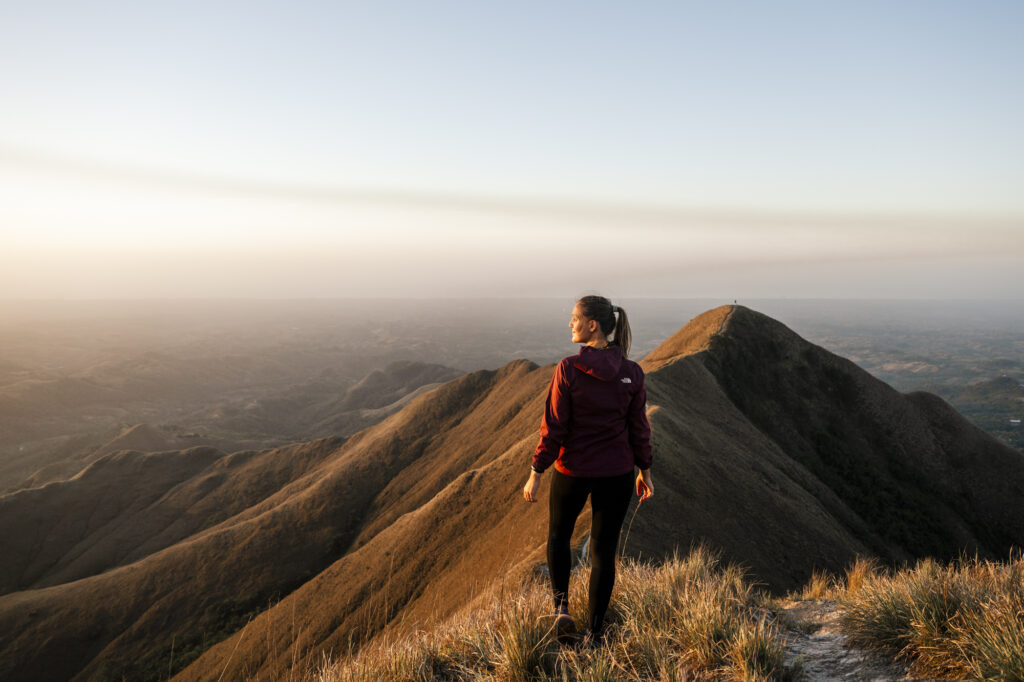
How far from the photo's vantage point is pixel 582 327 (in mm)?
3734

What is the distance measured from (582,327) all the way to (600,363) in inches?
13.9

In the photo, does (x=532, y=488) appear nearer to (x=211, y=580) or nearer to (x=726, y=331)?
(x=211, y=580)

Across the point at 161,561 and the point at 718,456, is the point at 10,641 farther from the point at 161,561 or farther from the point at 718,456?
the point at 718,456

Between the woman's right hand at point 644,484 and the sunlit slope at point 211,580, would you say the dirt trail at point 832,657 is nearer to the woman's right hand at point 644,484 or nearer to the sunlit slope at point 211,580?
the woman's right hand at point 644,484

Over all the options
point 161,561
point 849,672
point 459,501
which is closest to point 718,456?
point 459,501

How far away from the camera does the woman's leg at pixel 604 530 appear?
354cm

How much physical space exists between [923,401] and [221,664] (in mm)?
41694

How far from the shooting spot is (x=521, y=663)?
3.27 metres

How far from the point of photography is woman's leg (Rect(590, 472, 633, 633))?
3535 millimetres

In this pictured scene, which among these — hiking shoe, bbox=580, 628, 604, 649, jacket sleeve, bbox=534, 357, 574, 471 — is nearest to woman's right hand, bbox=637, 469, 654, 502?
jacket sleeve, bbox=534, 357, 574, 471

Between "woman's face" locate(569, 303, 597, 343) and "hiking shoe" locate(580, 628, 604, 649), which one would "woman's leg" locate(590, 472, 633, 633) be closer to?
"hiking shoe" locate(580, 628, 604, 649)

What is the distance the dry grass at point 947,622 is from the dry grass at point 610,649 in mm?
762

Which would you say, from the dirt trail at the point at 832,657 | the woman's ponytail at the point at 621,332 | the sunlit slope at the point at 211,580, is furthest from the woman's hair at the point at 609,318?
the sunlit slope at the point at 211,580

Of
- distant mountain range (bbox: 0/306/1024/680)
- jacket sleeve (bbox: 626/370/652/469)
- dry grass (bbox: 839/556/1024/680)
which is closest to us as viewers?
dry grass (bbox: 839/556/1024/680)
